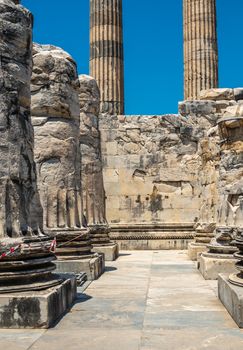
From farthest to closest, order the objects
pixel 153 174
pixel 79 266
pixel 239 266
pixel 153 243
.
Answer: pixel 153 174
pixel 153 243
pixel 79 266
pixel 239 266

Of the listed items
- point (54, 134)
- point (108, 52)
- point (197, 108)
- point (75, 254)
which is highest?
point (108, 52)

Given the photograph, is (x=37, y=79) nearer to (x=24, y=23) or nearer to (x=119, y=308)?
(x=24, y=23)

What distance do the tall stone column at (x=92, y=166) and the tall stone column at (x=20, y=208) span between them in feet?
19.3

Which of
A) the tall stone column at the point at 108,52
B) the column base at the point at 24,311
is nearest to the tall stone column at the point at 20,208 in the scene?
the column base at the point at 24,311

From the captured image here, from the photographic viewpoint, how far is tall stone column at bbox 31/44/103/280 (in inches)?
352

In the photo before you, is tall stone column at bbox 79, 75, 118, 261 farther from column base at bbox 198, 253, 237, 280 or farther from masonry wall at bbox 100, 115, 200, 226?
masonry wall at bbox 100, 115, 200, 226

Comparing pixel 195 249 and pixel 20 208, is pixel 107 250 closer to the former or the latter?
pixel 195 249

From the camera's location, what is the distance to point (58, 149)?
8.98 m

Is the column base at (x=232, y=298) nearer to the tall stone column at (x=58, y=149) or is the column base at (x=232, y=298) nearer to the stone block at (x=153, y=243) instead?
the tall stone column at (x=58, y=149)

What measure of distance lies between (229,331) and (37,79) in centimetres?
537

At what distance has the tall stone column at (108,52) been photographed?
74.6 feet

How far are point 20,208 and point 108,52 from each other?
58.8 feet

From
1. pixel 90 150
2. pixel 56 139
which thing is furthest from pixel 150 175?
pixel 56 139

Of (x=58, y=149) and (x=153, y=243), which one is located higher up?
(x=58, y=149)
